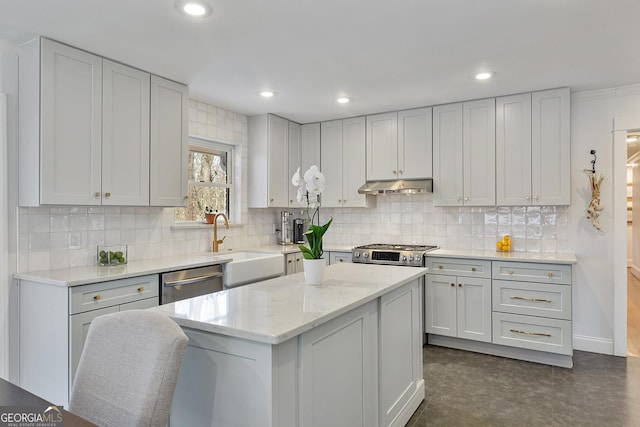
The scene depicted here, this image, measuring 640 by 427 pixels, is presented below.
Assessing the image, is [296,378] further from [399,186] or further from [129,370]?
[399,186]

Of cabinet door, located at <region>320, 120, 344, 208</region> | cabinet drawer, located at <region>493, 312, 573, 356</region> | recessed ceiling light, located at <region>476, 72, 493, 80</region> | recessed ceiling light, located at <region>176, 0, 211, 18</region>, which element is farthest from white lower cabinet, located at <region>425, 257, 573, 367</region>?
recessed ceiling light, located at <region>176, 0, 211, 18</region>

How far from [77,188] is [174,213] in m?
1.16

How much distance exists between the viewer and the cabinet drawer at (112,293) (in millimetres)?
2429

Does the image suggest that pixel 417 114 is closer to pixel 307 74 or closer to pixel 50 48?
pixel 307 74

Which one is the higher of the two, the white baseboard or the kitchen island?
the kitchen island

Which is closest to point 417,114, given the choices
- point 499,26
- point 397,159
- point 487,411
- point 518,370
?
point 397,159

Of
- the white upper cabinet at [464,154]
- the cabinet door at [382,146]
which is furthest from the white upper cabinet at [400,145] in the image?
the white upper cabinet at [464,154]

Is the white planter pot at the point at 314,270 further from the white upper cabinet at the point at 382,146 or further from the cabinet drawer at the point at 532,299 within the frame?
the white upper cabinet at the point at 382,146

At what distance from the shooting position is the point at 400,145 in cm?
448

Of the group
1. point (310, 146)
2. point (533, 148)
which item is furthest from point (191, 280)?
point (533, 148)

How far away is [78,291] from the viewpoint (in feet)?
7.97

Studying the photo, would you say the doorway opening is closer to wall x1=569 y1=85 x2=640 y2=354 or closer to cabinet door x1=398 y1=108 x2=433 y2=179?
wall x1=569 y1=85 x2=640 y2=354

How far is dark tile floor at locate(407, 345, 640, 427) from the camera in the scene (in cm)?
257

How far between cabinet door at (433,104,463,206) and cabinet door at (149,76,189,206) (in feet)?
8.26
